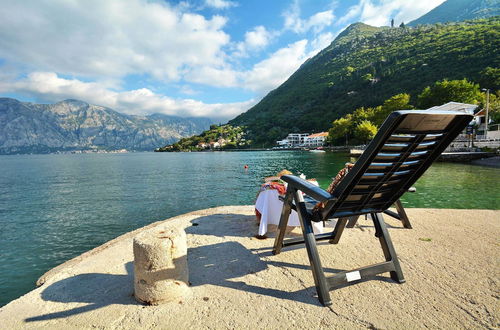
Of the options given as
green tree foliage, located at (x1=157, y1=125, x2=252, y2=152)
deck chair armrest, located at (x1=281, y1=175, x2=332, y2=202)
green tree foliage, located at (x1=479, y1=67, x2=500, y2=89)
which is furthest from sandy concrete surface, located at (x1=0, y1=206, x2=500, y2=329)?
green tree foliage, located at (x1=157, y1=125, x2=252, y2=152)

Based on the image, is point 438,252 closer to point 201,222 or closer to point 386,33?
point 201,222

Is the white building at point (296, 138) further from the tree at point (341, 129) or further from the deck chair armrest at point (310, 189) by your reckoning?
the deck chair armrest at point (310, 189)

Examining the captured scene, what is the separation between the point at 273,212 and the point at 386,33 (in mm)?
206791

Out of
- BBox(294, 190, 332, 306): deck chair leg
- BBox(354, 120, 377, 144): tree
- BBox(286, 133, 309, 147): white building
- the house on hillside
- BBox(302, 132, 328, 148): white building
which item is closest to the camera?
BBox(294, 190, 332, 306): deck chair leg

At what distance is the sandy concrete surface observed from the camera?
7.88ft

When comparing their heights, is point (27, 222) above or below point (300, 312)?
below

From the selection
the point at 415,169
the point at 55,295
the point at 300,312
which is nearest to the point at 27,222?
the point at 55,295

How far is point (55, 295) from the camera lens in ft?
10.3

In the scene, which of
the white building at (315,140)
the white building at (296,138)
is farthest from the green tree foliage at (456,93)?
the white building at (296,138)

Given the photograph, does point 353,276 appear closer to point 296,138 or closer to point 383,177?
point 383,177

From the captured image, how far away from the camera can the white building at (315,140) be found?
120m

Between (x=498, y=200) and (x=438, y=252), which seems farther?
(x=498, y=200)

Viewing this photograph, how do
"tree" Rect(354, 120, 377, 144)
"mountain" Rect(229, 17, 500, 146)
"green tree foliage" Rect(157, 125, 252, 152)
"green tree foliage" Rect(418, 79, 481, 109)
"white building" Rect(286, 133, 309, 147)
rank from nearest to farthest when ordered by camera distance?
"green tree foliage" Rect(418, 79, 481, 109), "tree" Rect(354, 120, 377, 144), "mountain" Rect(229, 17, 500, 146), "white building" Rect(286, 133, 309, 147), "green tree foliage" Rect(157, 125, 252, 152)

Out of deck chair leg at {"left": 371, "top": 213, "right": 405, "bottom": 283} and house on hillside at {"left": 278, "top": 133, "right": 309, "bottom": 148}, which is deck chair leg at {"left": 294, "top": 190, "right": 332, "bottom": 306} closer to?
deck chair leg at {"left": 371, "top": 213, "right": 405, "bottom": 283}
